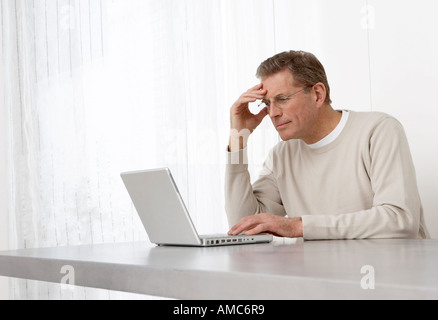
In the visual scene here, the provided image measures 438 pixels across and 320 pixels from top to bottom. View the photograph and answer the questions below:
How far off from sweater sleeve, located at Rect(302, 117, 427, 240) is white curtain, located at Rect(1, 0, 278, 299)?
4.36 feet

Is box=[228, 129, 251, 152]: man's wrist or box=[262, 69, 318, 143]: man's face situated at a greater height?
box=[262, 69, 318, 143]: man's face

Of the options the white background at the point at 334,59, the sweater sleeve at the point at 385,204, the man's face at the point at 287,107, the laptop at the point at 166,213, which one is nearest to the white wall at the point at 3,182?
the white background at the point at 334,59

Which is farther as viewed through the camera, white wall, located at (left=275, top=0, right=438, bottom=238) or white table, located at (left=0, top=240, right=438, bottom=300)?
white wall, located at (left=275, top=0, right=438, bottom=238)

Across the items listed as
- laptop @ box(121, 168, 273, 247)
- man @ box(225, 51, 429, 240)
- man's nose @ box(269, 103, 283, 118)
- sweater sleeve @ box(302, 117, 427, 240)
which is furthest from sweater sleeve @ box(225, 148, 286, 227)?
laptop @ box(121, 168, 273, 247)

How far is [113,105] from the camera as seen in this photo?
3551mm

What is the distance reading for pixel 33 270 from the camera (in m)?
1.39

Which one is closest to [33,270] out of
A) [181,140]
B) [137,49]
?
[181,140]

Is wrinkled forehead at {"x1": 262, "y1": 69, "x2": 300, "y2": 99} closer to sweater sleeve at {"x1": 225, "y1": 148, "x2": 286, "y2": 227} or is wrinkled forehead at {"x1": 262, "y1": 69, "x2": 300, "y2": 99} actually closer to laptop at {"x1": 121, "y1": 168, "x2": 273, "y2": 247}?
sweater sleeve at {"x1": 225, "y1": 148, "x2": 286, "y2": 227}

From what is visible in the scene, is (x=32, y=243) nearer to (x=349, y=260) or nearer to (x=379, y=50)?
(x=379, y=50)

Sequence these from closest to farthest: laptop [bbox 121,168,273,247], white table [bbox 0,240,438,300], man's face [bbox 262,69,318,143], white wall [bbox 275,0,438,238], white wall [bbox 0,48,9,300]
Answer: white table [bbox 0,240,438,300]
laptop [bbox 121,168,273,247]
man's face [bbox 262,69,318,143]
white wall [bbox 275,0,438,238]
white wall [bbox 0,48,9,300]

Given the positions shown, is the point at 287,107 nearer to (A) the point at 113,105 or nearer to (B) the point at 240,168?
(B) the point at 240,168

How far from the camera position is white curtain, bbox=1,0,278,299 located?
3.44 m

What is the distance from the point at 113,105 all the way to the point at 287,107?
163 centimetres
